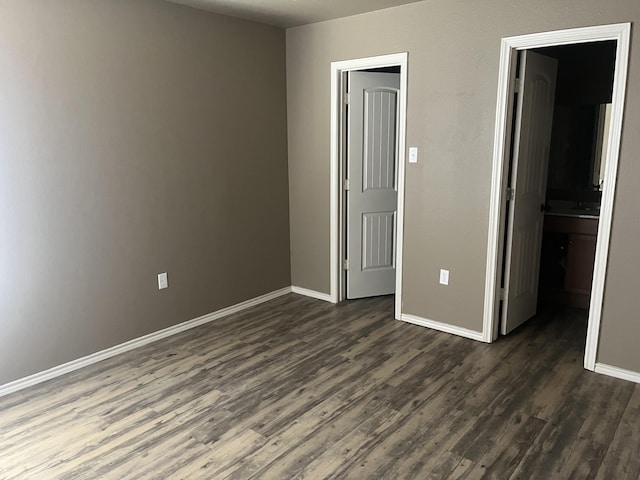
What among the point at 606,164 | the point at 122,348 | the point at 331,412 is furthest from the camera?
the point at 122,348

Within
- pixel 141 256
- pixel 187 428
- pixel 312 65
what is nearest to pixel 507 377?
pixel 187 428

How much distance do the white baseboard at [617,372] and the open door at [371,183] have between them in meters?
1.96

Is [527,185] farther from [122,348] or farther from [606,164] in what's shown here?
[122,348]

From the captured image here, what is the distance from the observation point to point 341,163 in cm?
427

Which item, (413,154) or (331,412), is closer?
(331,412)

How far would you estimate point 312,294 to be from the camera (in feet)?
15.4

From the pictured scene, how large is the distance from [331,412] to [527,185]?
7.22 ft

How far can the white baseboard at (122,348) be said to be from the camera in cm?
300

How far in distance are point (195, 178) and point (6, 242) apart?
1350 millimetres

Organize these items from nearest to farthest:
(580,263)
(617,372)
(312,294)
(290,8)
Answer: (617,372) < (290,8) < (580,263) < (312,294)

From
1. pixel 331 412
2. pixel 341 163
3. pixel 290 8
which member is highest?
pixel 290 8

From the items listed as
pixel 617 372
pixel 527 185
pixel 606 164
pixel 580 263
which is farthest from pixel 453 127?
pixel 617 372

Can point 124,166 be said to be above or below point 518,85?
below

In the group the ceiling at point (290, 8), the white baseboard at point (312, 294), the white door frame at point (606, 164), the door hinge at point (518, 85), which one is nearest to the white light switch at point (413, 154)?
the white door frame at point (606, 164)
